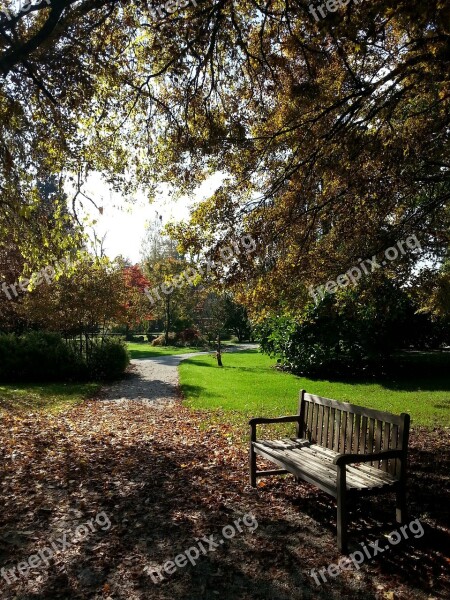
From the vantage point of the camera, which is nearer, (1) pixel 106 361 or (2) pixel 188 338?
(1) pixel 106 361

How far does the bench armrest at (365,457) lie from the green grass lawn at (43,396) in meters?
8.65

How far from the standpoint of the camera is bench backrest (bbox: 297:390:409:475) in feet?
14.6

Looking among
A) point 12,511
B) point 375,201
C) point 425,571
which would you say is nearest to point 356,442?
point 425,571

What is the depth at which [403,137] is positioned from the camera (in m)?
7.11

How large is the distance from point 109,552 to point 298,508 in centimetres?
209

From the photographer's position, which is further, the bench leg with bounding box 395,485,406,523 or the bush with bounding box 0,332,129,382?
the bush with bounding box 0,332,129,382

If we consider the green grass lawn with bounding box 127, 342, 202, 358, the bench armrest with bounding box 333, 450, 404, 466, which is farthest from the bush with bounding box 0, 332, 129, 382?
the bench armrest with bounding box 333, 450, 404, 466

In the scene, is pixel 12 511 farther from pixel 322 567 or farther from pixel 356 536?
pixel 356 536

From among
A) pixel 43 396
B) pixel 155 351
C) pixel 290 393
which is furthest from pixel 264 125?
pixel 155 351

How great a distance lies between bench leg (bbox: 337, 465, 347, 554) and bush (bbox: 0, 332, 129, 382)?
14869 mm

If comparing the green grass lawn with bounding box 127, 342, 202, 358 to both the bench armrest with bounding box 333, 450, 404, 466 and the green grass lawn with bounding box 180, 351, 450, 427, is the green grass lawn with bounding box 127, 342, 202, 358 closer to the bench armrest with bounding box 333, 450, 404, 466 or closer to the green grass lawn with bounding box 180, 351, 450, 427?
the green grass lawn with bounding box 180, 351, 450, 427

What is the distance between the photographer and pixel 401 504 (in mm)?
4441

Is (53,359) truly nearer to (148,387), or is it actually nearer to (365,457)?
(148,387)

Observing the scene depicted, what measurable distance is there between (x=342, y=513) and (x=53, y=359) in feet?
50.1
